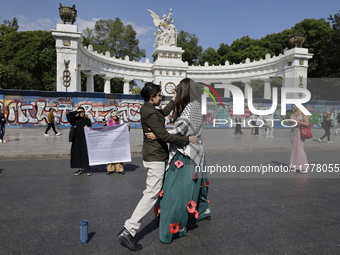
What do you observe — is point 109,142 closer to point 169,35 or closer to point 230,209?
point 230,209

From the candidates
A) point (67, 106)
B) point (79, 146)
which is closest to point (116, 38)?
point (67, 106)

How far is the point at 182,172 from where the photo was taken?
308cm

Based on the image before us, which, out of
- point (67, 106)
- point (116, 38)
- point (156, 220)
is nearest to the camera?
point (156, 220)

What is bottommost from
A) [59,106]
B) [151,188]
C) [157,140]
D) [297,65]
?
[151,188]

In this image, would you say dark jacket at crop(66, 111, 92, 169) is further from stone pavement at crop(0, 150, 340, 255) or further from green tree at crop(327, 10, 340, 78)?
green tree at crop(327, 10, 340, 78)

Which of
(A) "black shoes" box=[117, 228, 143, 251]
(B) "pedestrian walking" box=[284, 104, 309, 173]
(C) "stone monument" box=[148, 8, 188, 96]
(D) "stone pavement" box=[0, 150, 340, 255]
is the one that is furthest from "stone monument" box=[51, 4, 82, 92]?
(A) "black shoes" box=[117, 228, 143, 251]

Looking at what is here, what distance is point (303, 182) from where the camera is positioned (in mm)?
5938

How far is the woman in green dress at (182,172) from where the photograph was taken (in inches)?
119

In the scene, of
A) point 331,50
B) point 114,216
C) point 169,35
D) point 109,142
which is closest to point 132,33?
point 169,35

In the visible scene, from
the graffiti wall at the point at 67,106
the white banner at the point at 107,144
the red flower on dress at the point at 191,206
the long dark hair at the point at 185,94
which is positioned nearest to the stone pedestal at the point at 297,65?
the graffiti wall at the point at 67,106

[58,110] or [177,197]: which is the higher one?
[58,110]

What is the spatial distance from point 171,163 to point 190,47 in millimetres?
A: 55368

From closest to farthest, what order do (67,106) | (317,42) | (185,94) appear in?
(185,94) → (67,106) → (317,42)

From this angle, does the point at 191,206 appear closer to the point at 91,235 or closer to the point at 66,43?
the point at 91,235
